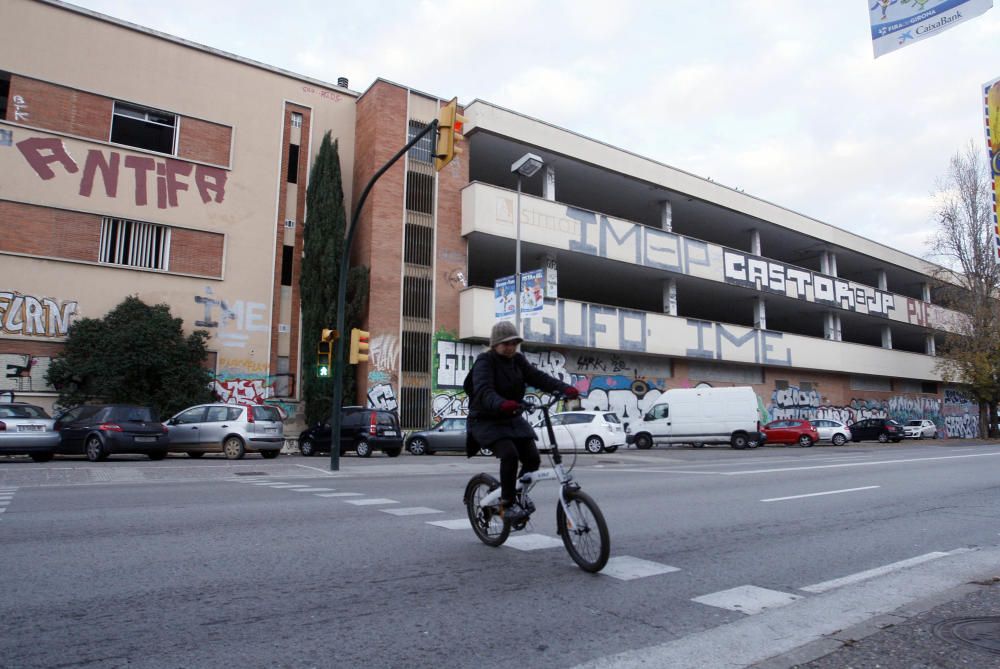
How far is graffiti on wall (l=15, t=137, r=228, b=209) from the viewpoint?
22.3 meters

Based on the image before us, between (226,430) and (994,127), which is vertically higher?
(994,127)

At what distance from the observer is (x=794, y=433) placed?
33.2m

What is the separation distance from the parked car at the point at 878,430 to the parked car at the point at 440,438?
26636mm

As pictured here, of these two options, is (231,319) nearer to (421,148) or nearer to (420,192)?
(420,192)

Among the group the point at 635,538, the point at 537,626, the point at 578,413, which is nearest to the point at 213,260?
the point at 578,413

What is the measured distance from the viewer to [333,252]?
2577 cm

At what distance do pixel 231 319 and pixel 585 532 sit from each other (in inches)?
888

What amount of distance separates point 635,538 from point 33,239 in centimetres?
2283

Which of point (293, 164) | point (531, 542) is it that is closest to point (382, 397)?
point (293, 164)

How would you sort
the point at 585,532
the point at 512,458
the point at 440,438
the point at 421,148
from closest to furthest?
1. the point at 585,532
2. the point at 512,458
3. the point at 440,438
4. the point at 421,148

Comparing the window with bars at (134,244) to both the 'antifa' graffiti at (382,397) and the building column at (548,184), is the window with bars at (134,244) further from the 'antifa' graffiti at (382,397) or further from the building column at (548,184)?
the building column at (548,184)

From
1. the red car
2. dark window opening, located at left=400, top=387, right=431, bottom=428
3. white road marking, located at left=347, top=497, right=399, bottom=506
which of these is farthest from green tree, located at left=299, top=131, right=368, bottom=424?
the red car

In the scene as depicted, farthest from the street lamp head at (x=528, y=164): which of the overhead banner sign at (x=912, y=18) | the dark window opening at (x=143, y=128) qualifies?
the overhead banner sign at (x=912, y=18)

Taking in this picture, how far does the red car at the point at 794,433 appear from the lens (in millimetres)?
33062
